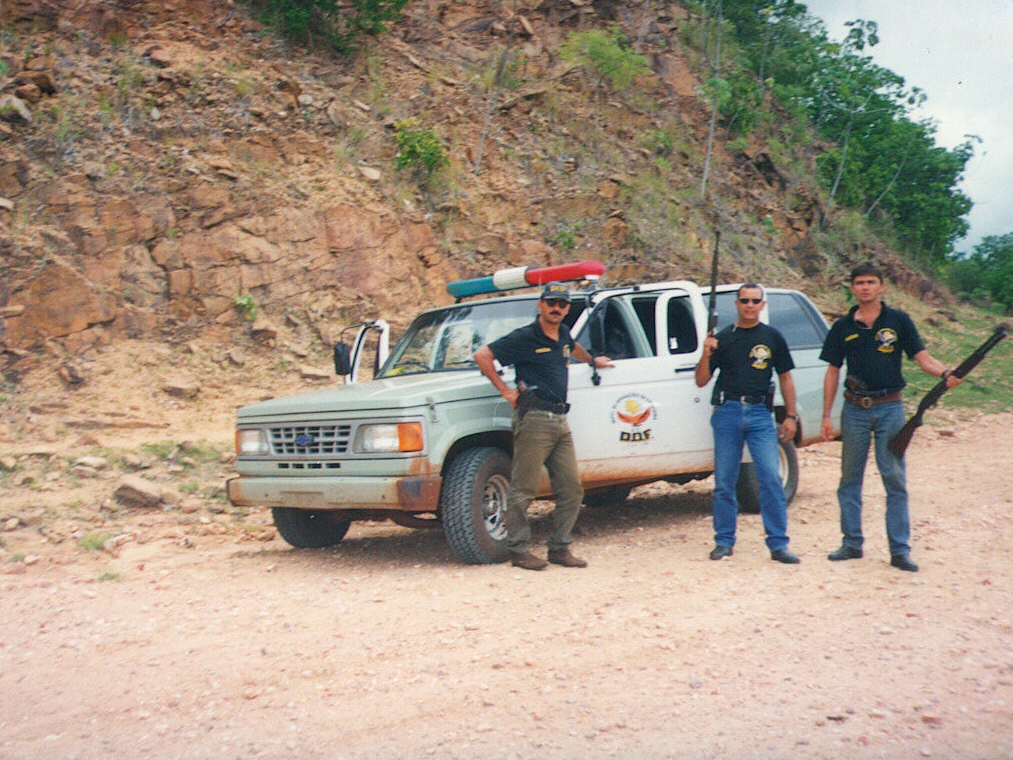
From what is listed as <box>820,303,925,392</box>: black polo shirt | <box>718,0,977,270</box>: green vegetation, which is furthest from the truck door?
<box>718,0,977,270</box>: green vegetation

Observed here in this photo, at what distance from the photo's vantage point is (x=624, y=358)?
305 inches

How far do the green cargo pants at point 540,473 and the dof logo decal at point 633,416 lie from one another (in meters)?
0.70

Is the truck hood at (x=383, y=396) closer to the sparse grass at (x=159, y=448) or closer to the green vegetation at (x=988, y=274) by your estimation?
the sparse grass at (x=159, y=448)

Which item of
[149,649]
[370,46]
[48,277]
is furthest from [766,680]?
[370,46]

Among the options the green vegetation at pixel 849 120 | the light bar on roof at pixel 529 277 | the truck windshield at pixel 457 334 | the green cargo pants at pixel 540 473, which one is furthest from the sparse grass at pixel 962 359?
the green cargo pants at pixel 540 473

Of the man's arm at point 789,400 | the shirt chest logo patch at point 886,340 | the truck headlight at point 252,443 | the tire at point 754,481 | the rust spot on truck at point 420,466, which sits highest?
the shirt chest logo patch at point 886,340

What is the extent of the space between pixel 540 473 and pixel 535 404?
1.61 feet

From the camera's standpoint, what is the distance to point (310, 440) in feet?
23.3

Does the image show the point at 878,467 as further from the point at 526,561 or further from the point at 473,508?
the point at 473,508

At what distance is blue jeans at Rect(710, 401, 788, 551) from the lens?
6.72m

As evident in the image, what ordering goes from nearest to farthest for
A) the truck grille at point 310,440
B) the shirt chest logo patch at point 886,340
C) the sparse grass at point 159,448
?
the shirt chest logo patch at point 886,340 < the truck grille at point 310,440 < the sparse grass at point 159,448

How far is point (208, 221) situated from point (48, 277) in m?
2.55

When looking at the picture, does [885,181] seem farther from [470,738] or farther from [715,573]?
[470,738]

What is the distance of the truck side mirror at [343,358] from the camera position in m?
7.96
